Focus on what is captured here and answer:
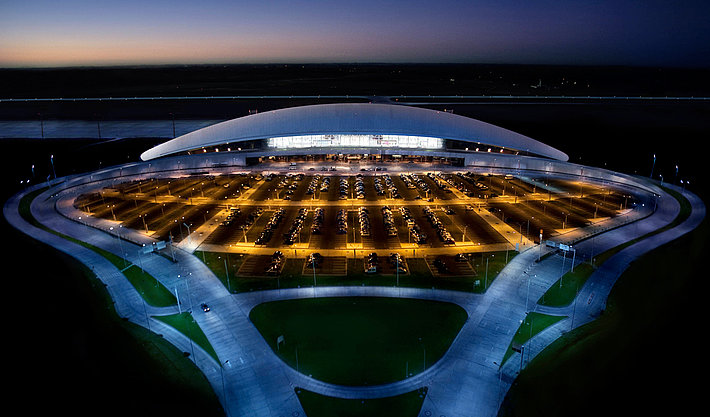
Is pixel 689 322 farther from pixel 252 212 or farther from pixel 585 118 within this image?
pixel 585 118

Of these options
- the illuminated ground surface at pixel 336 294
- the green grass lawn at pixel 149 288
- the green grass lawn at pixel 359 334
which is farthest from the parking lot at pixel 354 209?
the green grass lawn at pixel 359 334

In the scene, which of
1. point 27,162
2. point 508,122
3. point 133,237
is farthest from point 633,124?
point 27,162

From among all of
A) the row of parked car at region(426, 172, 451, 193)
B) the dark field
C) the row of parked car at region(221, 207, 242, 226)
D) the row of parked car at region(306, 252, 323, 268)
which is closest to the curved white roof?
the row of parked car at region(426, 172, 451, 193)

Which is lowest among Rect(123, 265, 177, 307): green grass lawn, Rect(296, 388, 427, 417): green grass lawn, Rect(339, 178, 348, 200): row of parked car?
Rect(296, 388, 427, 417): green grass lawn

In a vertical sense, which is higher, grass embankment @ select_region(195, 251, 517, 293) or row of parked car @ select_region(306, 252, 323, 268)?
row of parked car @ select_region(306, 252, 323, 268)

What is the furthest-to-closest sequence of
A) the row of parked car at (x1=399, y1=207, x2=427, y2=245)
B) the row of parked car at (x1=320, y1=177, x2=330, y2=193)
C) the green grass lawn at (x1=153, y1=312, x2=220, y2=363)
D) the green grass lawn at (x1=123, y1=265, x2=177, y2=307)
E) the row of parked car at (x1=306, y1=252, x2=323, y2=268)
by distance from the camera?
1. the row of parked car at (x1=320, y1=177, x2=330, y2=193)
2. the row of parked car at (x1=399, y1=207, x2=427, y2=245)
3. the row of parked car at (x1=306, y1=252, x2=323, y2=268)
4. the green grass lawn at (x1=123, y1=265, x2=177, y2=307)
5. the green grass lawn at (x1=153, y1=312, x2=220, y2=363)

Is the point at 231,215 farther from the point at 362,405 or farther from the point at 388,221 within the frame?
the point at 362,405

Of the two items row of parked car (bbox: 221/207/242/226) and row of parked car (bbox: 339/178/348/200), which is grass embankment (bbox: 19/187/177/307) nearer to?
row of parked car (bbox: 221/207/242/226)
